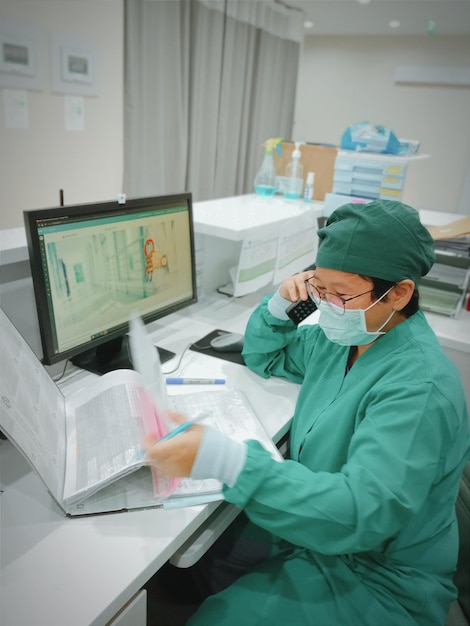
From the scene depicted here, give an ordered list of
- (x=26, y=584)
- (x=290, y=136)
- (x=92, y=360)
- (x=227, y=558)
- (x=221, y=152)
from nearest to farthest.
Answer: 1. (x=26, y=584)
2. (x=227, y=558)
3. (x=92, y=360)
4. (x=221, y=152)
5. (x=290, y=136)

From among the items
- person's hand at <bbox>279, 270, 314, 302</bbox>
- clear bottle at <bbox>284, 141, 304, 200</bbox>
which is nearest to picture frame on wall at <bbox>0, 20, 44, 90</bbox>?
clear bottle at <bbox>284, 141, 304, 200</bbox>

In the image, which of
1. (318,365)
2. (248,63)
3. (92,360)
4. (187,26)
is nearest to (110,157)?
(187,26)

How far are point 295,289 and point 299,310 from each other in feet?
0.25

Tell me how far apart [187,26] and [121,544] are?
355 centimetres

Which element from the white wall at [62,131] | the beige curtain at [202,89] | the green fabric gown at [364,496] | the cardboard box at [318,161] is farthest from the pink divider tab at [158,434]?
the beige curtain at [202,89]

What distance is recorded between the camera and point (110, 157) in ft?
10.2

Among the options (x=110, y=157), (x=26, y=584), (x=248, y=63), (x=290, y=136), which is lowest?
(x=26, y=584)

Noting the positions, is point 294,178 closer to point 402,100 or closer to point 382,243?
point 382,243

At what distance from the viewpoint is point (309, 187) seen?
→ 2094mm

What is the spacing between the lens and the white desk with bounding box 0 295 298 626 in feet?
2.12

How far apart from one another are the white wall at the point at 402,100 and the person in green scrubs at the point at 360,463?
4167 mm

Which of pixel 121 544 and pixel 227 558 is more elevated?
pixel 121 544

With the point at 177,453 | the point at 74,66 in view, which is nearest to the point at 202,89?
the point at 74,66

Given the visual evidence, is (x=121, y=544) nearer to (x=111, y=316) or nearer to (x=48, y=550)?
(x=48, y=550)
